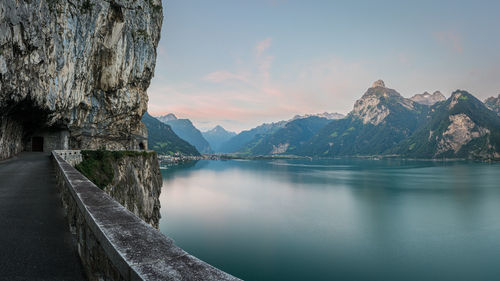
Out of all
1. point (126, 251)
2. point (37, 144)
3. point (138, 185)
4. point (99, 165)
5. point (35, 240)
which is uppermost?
point (37, 144)

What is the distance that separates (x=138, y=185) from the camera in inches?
1357

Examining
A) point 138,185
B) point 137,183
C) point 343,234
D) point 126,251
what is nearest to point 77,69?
point 137,183

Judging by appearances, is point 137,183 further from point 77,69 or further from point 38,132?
point 38,132

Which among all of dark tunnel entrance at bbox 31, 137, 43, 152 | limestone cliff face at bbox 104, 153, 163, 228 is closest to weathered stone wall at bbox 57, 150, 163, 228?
limestone cliff face at bbox 104, 153, 163, 228

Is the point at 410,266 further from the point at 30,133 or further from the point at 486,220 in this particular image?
the point at 30,133

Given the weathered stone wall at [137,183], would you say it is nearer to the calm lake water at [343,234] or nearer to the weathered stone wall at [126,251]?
the calm lake water at [343,234]

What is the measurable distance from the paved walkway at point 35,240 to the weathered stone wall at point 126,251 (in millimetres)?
369

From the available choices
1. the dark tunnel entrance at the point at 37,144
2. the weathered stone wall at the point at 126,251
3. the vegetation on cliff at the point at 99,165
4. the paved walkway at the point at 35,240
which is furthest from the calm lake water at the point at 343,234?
the weathered stone wall at the point at 126,251

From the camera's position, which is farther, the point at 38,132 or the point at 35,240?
the point at 38,132

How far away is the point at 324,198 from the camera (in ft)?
234

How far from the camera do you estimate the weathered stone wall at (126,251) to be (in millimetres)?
2850

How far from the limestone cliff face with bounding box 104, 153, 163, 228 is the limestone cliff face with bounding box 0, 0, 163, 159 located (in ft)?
30.0

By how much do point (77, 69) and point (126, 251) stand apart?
34.3 meters

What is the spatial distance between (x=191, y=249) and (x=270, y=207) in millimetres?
29045
